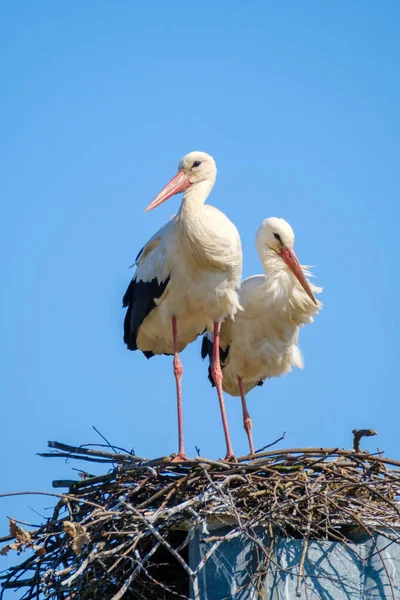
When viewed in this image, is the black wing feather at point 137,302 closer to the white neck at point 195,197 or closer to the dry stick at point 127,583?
the white neck at point 195,197

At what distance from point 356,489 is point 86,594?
1.75 meters

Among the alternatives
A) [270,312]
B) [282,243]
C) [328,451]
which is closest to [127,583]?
[328,451]

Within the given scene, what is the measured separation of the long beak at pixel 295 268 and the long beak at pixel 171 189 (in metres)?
1.31

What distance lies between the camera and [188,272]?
8.80 metres

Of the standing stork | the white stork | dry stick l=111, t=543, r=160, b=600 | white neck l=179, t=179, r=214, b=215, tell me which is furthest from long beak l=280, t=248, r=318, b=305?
dry stick l=111, t=543, r=160, b=600

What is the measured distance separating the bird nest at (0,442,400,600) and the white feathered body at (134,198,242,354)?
1.77m

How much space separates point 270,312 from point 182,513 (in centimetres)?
338

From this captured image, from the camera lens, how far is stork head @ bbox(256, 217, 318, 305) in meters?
9.96

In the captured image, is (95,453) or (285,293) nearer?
(95,453)

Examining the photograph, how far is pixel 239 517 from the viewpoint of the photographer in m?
6.58

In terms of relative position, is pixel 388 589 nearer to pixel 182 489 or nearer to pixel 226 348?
pixel 182 489

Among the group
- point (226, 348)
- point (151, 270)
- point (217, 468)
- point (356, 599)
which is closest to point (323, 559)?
point (356, 599)

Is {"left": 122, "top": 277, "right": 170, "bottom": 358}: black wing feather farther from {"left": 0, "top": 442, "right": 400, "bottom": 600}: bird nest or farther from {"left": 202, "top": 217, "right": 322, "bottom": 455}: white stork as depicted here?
{"left": 0, "top": 442, "right": 400, "bottom": 600}: bird nest

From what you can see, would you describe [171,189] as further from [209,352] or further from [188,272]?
[209,352]
